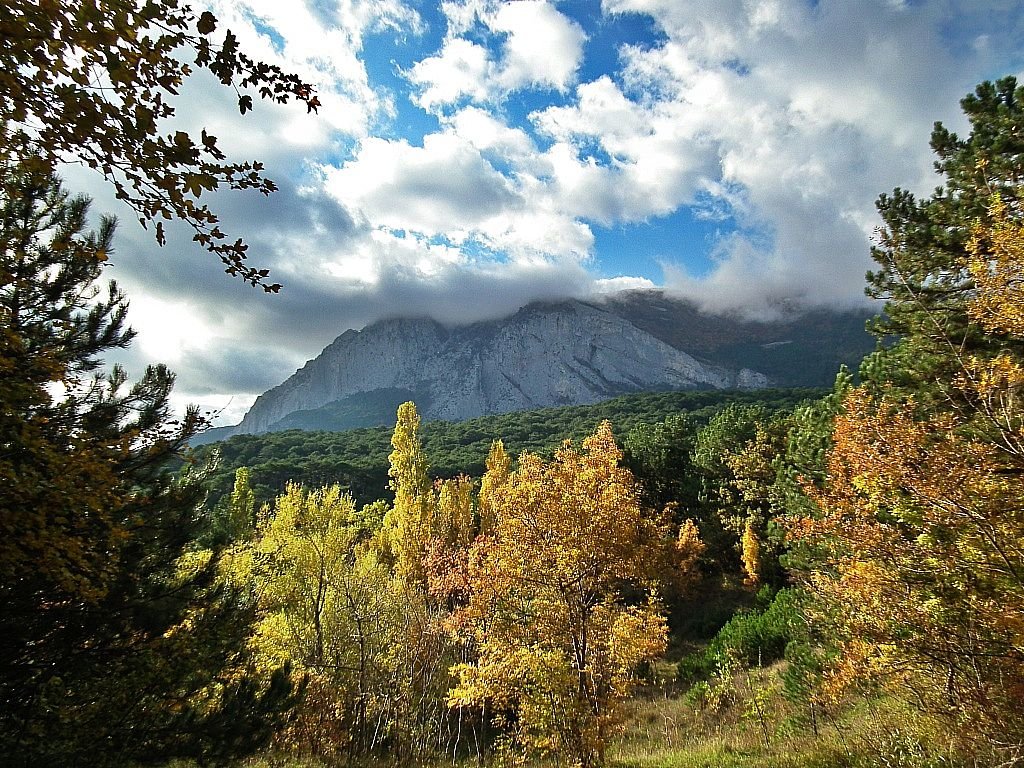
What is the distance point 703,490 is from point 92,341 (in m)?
34.1

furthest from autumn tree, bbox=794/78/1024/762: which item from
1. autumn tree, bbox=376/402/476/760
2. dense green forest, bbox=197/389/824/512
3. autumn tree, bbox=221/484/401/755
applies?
dense green forest, bbox=197/389/824/512

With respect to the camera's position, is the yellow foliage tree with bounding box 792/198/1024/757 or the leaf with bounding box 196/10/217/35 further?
the yellow foliage tree with bounding box 792/198/1024/757

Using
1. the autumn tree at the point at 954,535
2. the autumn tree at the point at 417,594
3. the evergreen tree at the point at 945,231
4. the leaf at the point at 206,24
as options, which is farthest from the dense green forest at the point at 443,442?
the leaf at the point at 206,24

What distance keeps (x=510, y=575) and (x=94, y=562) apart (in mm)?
6069

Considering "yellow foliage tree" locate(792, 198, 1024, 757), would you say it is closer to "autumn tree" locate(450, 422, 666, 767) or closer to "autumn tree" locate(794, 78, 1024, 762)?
"autumn tree" locate(794, 78, 1024, 762)

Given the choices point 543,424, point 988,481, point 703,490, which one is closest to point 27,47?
point 988,481

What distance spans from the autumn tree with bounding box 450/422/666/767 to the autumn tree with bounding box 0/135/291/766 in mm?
3929

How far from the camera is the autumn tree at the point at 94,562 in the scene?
397cm

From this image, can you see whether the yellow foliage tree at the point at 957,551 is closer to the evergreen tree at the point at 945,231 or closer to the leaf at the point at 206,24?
the evergreen tree at the point at 945,231

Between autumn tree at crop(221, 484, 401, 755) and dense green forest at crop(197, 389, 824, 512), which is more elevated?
dense green forest at crop(197, 389, 824, 512)

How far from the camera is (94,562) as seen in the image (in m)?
4.92

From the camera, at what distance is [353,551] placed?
1677 centimetres

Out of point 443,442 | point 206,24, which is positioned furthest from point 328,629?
point 443,442

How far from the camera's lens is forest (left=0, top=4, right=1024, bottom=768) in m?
4.11
